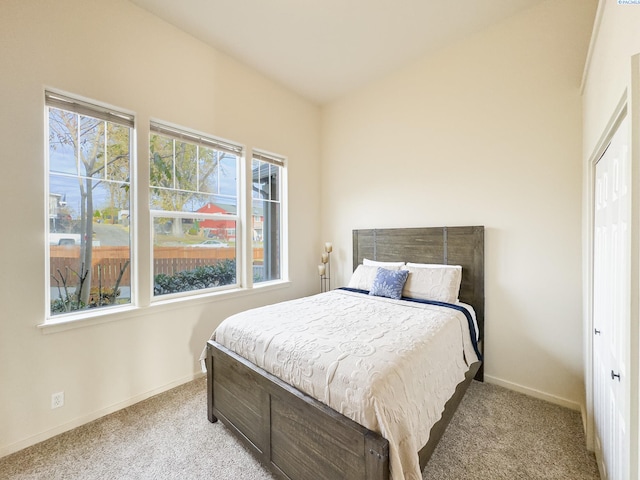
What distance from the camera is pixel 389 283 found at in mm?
2713

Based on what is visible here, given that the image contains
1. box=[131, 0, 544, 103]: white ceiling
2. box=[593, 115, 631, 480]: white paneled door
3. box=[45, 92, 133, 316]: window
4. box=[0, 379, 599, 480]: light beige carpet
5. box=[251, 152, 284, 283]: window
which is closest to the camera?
box=[593, 115, 631, 480]: white paneled door

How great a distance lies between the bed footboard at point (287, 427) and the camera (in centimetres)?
115

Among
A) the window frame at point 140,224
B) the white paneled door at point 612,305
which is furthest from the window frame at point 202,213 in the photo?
the white paneled door at point 612,305

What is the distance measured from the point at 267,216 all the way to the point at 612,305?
3075mm

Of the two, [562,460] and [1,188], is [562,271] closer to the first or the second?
[562,460]

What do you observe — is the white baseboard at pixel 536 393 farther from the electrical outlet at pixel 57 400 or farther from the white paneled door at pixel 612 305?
the electrical outlet at pixel 57 400

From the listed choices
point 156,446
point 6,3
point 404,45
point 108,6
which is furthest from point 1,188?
point 404,45

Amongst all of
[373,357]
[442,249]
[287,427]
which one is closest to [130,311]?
[287,427]

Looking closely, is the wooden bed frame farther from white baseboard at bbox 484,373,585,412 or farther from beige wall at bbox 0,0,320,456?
beige wall at bbox 0,0,320,456

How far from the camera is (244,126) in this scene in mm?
3107

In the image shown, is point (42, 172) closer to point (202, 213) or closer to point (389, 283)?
point (202, 213)

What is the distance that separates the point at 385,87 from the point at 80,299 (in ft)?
12.1

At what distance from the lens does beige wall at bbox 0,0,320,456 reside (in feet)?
5.80

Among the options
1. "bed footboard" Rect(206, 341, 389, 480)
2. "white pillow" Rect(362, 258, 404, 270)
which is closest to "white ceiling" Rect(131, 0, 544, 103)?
"white pillow" Rect(362, 258, 404, 270)
